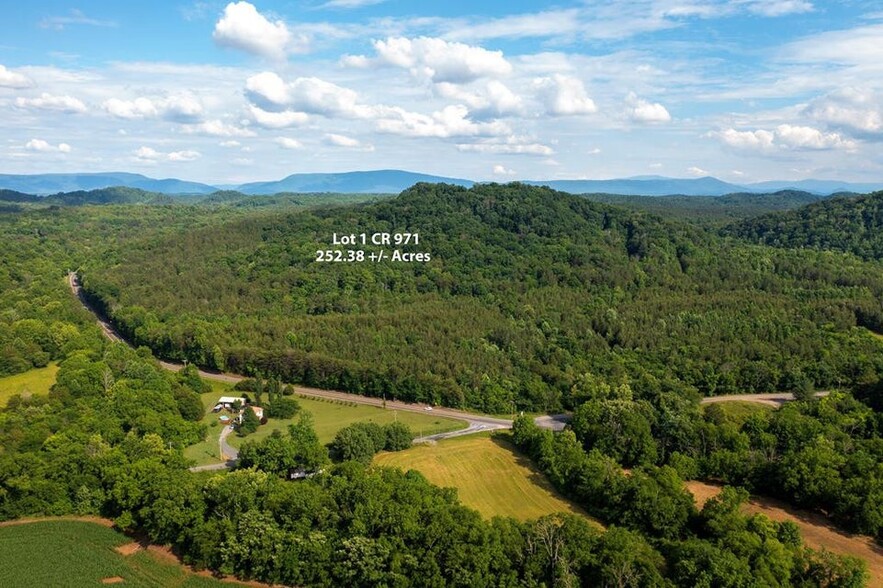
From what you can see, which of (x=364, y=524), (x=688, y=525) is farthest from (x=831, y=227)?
(x=364, y=524)

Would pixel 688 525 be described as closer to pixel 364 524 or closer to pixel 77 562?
pixel 364 524

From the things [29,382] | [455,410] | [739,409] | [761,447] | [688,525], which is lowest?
[455,410]

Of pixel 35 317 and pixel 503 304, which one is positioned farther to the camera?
pixel 503 304

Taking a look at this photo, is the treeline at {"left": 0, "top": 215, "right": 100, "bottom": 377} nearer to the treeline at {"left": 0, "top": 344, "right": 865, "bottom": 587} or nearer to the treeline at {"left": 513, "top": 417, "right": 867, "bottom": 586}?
the treeline at {"left": 0, "top": 344, "right": 865, "bottom": 587}

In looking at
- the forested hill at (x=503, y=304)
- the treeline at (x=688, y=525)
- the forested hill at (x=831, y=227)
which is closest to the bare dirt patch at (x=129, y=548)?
the treeline at (x=688, y=525)

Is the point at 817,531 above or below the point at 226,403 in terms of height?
below

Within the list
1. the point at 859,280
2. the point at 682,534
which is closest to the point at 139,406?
the point at 682,534

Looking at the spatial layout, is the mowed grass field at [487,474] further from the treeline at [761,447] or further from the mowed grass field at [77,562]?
the mowed grass field at [77,562]

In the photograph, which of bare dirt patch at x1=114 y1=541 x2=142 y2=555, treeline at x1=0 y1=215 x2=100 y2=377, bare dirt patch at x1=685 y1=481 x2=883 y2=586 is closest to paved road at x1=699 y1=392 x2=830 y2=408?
bare dirt patch at x1=685 y1=481 x2=883 y2=586
